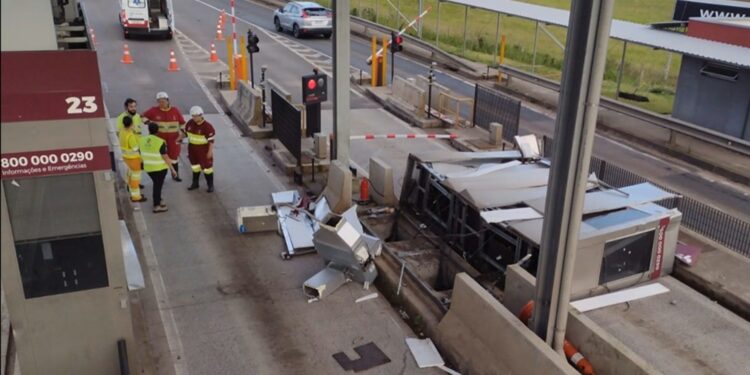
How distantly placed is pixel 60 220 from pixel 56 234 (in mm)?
126

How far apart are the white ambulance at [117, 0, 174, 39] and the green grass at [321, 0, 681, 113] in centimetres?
1128

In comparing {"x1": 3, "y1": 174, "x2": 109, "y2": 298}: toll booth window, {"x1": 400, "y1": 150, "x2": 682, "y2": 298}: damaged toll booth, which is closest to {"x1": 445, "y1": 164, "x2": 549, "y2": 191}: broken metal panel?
{"x1": 400, "y1": 150, "x2": 682, "y2": 298}: damaged toll booth

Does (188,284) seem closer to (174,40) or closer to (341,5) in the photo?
(341,5)

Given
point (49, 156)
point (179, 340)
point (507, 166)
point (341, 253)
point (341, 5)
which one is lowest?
point (179, 340)

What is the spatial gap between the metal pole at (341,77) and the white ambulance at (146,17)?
19.4m

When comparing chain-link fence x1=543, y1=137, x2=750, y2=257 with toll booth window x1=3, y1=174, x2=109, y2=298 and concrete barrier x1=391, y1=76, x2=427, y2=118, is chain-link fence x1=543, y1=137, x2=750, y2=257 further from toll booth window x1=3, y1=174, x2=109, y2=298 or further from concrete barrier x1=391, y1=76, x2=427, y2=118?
toll booth window x1=3, y1=174, x2=109, y2=298

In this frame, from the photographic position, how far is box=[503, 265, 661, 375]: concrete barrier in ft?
21.0

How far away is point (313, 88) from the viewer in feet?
44.9

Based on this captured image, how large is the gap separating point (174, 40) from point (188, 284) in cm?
2253

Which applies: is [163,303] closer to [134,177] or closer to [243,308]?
[243,308]

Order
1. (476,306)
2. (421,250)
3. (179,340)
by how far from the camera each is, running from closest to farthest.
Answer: (476,306)
(179,340)
(421,250)

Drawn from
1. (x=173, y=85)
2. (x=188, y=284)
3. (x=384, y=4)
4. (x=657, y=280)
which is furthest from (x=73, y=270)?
(x=384, y=4)

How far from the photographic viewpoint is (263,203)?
40.9 feet

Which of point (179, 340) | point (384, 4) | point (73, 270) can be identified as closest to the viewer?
point (73, 270)
